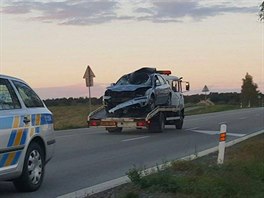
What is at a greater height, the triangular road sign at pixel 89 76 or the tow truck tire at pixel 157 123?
the triangular road sign at pixel 89 76

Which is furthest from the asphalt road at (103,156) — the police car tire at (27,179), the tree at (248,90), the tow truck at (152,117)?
the tree at (248,90)

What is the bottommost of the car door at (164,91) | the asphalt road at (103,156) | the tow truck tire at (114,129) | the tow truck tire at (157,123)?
the asphalt road at (103,156)

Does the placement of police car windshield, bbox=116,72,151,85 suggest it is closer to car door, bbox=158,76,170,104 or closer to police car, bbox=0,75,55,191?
car door, bbox=158,76,170,104

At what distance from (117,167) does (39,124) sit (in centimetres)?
389

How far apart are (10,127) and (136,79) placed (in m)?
15.5

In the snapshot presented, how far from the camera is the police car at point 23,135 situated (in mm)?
8719

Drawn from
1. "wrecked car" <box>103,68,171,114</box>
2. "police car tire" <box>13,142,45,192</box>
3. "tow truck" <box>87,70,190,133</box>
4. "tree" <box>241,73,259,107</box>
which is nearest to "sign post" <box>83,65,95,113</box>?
"tow truck" <box>87,70,190,133</box>

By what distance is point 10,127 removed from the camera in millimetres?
8734

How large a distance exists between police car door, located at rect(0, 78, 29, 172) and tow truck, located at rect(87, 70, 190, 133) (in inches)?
548

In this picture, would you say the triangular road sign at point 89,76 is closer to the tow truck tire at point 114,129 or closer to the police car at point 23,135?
the tow truck tire at point 114,129

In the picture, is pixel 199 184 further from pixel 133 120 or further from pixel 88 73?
pixel 88 73

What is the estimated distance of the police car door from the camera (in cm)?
859

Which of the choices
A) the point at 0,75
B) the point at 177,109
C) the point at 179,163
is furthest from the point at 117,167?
the point at 177,109

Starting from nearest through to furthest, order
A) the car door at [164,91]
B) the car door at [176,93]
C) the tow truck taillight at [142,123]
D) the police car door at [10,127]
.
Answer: the police car door at [10,127] < the tow truck taillight at [142,123] < the car door at [164,91] < the car door at [176,93]
